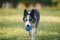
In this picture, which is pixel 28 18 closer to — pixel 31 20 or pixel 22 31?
pixel 31 20

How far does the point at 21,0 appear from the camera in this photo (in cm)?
5441

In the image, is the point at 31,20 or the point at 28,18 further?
the point at 31,20

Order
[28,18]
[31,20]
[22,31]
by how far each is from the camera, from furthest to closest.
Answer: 1. [22,31]
2. [31,20]
3. [28,18]

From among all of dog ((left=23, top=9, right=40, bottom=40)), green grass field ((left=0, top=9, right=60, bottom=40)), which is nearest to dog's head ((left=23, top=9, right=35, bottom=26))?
dog ((left=23, top=9, right=40, bottom=40))

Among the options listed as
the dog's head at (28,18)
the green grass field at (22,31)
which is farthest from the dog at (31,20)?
the green grass field at (22,31)

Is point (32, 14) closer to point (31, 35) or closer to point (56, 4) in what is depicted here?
point (31, 35)

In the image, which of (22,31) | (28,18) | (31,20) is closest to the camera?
(28,18)

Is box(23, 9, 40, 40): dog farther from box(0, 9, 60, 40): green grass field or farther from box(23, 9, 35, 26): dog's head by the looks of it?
box(0, 9, 60, 40): green grass field

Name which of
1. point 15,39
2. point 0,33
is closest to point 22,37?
point 15,39

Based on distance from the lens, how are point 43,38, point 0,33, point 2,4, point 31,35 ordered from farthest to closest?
point 2,4 < point 0,33 < point 43,38 < point 31,35

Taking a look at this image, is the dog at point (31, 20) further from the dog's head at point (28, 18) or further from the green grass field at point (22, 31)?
the green grass field at point (22, 31)

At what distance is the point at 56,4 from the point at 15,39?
41.4 m

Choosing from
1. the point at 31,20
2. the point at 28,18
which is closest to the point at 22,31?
the point at 31,20

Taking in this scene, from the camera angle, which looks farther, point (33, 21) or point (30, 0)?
point (30, 0)
